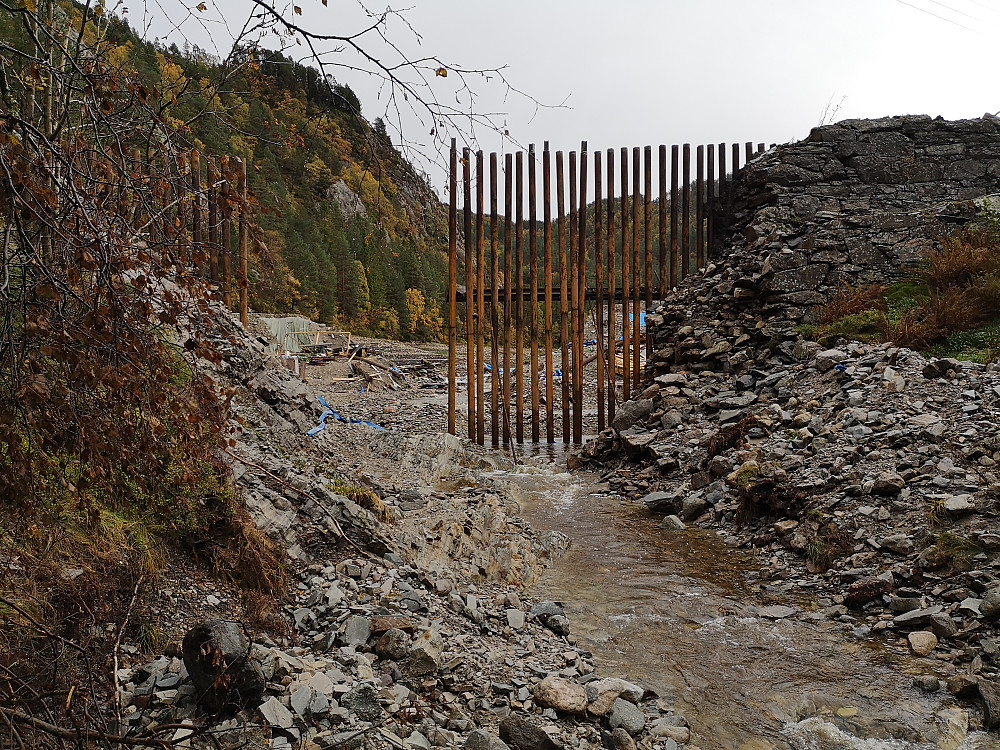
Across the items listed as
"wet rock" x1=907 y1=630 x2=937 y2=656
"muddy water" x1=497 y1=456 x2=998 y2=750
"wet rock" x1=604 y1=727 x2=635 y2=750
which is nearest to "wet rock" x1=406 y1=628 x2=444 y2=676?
"wet rock" x1=604 y1=727 x2=635 y2=750

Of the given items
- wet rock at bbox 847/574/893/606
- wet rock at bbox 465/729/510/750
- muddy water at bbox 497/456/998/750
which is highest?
wet rock at bbox 465/729/510/750

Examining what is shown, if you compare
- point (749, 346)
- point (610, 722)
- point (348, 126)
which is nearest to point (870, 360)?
point (749, 346)

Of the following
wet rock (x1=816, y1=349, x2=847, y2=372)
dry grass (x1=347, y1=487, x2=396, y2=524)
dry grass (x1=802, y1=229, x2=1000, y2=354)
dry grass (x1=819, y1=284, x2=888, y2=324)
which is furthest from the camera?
dry grass (x1=819, y1=284, x2=888, y2=324)

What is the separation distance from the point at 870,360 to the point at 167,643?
743cm

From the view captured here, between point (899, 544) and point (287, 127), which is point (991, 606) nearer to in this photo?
point (899, 544)

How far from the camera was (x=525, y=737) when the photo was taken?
2.89m

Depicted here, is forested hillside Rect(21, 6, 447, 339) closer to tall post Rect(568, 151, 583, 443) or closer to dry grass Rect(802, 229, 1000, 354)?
dry grass Rect(802, 229, 1000, 354)

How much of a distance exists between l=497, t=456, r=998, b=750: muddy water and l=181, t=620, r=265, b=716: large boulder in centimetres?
214

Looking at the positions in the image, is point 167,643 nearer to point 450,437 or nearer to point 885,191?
point 450,437

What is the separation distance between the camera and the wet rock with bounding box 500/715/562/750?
2.87 meters

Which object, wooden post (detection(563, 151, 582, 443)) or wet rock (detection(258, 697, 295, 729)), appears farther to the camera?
wooden post (detection(563, 151, 582, 443))

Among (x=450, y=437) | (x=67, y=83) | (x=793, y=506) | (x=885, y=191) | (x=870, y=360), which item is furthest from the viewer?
(x=885, y=191)

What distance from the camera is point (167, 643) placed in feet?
9.49

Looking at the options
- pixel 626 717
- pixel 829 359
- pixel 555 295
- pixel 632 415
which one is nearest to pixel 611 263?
pixel 555 295
